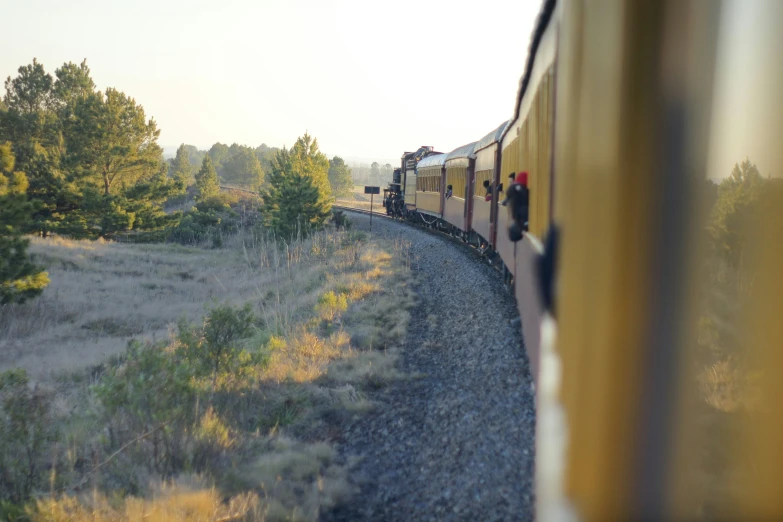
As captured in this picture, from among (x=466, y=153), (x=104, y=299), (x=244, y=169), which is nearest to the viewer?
(x=466, y=153)

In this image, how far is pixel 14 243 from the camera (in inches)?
656

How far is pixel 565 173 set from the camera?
1648 millimetres

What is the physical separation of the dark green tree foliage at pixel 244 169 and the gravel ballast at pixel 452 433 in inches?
3297

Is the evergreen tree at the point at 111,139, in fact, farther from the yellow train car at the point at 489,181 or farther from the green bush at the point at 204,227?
the yellow train car at the point at 489,181

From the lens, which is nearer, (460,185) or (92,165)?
(460,185)

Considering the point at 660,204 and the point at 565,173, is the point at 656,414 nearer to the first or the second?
the point at 660,204

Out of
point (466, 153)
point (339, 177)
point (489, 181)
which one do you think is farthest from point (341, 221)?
point (339, 177)

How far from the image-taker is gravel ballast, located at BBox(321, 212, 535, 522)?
A: 396 cm

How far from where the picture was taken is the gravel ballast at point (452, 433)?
13.0ft

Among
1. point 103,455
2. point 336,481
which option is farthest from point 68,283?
point 336,481

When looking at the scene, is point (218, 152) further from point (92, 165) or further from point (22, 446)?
point (22, 446)

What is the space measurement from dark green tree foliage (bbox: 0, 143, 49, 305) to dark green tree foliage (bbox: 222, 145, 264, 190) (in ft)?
233

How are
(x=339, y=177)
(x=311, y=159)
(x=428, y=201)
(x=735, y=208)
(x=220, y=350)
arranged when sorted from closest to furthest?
1. (x=735, y=208)
2. (x=220, y=350)
3. (x=428, y=201)
4. (x=311, y=159)
5. (x=339, y=177)

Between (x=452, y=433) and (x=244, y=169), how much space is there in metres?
93.8
